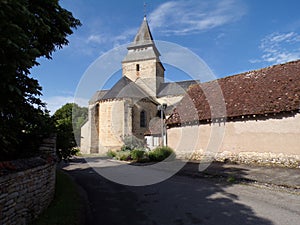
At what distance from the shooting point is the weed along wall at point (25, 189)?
140 inches

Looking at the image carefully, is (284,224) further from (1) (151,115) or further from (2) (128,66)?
(2) (128,66)

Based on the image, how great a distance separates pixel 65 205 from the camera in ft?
17.5

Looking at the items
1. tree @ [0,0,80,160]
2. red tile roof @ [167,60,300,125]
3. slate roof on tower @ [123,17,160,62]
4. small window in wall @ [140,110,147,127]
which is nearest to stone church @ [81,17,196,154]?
small window in wall @ [140,110,147,127]

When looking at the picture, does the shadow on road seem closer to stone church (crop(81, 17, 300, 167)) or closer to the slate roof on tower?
stone church (crop(81, 17, 300, 167))

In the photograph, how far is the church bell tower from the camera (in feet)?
122

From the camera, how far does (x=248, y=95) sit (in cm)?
1315

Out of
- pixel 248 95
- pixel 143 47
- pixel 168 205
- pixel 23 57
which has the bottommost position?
pixel 168 205

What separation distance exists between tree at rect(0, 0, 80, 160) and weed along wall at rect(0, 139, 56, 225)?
713 millimetres

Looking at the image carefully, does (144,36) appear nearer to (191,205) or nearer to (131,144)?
(131,144)

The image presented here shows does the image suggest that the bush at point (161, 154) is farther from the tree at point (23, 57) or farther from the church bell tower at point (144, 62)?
the church bell tower at point (144, 62)

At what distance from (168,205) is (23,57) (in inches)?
188

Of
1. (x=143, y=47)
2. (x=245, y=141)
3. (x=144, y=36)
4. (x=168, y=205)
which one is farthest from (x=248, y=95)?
(x=144, y=36)

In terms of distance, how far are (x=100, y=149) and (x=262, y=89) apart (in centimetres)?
1972

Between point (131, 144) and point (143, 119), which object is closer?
point (131, 144)
